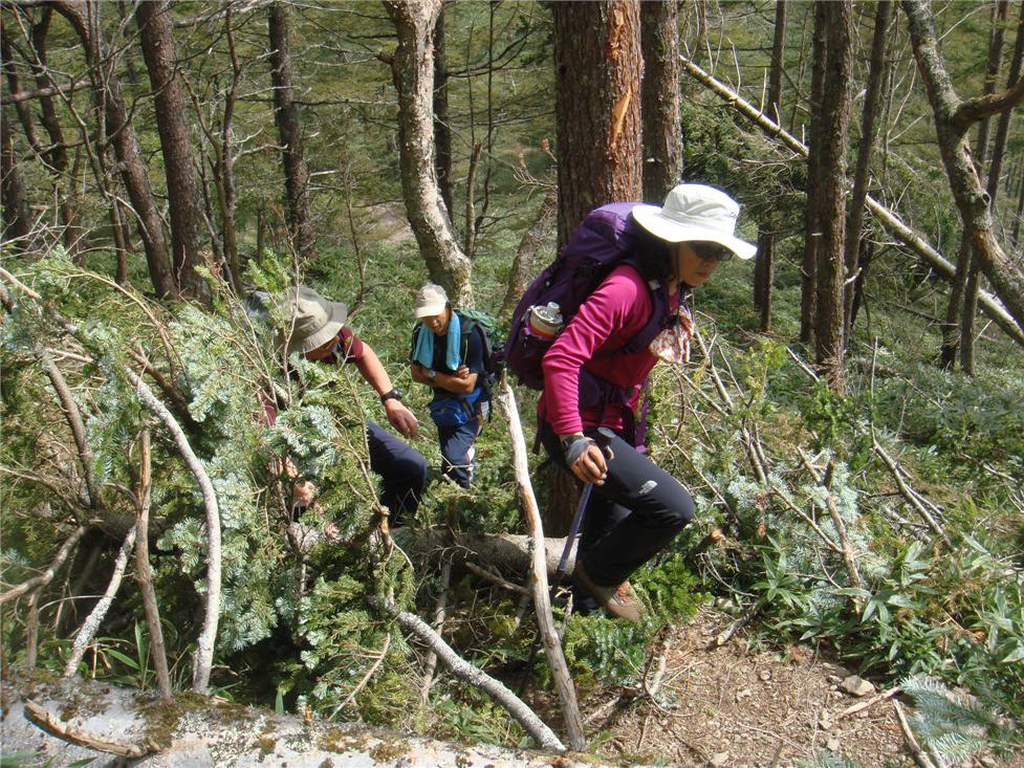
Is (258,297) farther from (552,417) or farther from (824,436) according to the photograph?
(824,436)

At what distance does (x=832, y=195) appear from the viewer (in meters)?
10.4

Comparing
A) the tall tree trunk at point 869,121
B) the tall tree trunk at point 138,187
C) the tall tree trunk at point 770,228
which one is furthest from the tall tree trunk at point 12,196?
the tall tree trunk at point 770,228

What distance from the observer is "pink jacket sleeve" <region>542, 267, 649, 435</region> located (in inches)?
121

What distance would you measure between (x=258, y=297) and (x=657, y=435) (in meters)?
2.41

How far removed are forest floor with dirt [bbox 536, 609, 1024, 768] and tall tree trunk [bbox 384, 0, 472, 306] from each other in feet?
14.8

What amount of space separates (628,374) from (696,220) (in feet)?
2.39

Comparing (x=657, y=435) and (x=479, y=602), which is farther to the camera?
(x=657, y=435)

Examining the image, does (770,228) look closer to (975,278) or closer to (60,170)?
(975,278)

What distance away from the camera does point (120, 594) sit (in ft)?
13.0

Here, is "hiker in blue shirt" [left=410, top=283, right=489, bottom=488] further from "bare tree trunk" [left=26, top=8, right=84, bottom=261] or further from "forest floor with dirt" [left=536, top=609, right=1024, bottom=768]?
"bare tree trunk" [left=26, top=8, right=84, bottom=261]

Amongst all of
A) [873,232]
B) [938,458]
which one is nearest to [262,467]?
[938,458]

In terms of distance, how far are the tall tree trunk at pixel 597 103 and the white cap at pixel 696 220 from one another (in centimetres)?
117

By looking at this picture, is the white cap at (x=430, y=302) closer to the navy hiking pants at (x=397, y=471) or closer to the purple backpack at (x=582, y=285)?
the navy hiking pants at (x=397, y=471)

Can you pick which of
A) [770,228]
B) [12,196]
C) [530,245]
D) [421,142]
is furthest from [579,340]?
[770,228]
